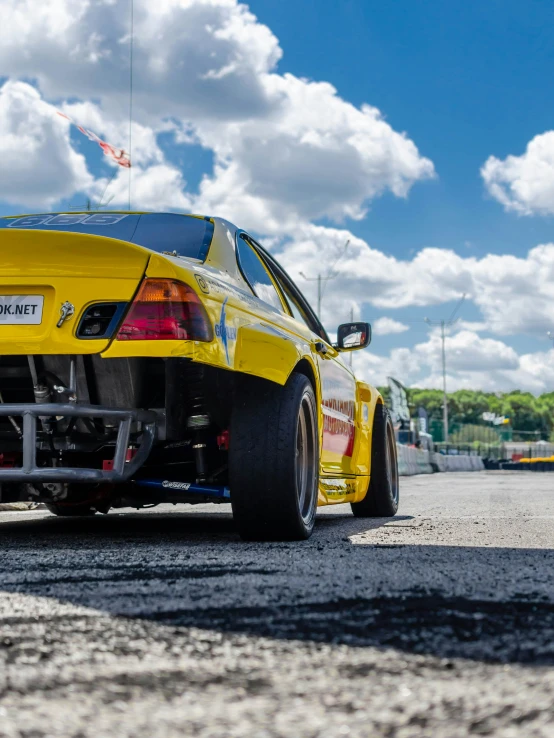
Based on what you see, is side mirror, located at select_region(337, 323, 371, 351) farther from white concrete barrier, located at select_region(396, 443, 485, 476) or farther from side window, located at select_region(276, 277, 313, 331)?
white concrete barrier, located at select_region(396, 443, 485, 476)

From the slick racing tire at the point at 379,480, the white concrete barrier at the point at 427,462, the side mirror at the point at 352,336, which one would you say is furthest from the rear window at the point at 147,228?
the white concrete barrier at the point at 427,462

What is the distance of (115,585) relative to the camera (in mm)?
2762

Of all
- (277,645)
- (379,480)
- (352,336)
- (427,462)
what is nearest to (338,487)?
(352,336)

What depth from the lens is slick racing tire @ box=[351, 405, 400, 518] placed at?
719cm

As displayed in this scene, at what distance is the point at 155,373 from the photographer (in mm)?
4211

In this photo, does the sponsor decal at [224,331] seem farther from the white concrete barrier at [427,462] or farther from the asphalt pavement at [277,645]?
the white concrete barrier at [427,462]

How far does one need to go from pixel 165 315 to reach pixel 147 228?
1182mm

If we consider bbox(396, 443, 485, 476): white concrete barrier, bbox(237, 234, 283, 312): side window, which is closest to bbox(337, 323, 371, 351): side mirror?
bbox(237, 234, 283, 312): side window

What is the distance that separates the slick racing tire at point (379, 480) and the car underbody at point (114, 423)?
9.16 feet

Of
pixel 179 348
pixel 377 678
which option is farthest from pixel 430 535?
pixel 377 678

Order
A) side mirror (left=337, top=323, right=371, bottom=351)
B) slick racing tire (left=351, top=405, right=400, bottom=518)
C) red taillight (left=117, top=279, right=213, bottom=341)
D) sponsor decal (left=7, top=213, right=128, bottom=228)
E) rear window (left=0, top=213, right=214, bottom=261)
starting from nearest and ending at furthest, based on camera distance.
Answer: red taillight (left=117, top=279, right=213, bottom=341), rear window (left=0, top=213, right=214, bottom=261), sponsor decal (left=7, top=213, right=128, bottom=228), side mirror (left=337, top=323, right=371, bottom=351), slick racing tire (left=351, top=405, right=400, bottom=518)

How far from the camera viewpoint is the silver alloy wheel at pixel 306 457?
15.6ft

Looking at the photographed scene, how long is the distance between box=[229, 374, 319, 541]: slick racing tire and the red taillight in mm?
612

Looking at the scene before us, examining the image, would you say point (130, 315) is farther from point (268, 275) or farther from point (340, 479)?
point (340, 479)
